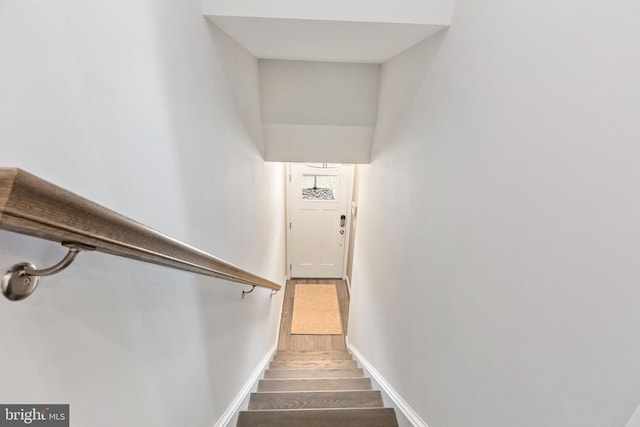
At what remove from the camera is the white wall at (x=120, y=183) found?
44 cm

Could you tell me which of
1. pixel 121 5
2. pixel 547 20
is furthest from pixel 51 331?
pixel 547 20

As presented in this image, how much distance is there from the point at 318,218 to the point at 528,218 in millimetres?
4044

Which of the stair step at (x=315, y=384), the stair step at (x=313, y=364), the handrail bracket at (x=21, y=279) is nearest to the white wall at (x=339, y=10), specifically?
the handrail bracket at (x=21, y=279)

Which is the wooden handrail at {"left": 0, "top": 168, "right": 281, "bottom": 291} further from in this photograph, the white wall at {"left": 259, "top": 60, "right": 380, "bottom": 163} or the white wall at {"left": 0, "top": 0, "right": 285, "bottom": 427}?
the white wall at {"left": 259, "top": 60, "right": 380, "bottom": 163}

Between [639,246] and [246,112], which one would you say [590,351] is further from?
[246,112]

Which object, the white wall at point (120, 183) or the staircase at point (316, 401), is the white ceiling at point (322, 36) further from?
the staircase at point (316, 401)

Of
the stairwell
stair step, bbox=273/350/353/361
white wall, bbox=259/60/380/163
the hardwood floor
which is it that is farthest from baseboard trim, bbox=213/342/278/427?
white wall, bbox=259/60/380/163

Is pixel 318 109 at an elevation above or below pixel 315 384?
above

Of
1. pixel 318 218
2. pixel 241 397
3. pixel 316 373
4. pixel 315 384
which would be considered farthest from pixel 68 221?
pixel 318 218

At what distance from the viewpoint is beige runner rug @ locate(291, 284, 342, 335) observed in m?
4.02

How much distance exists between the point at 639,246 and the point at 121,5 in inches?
43.6

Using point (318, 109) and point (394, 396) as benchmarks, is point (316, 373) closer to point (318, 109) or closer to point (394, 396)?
point (394, 396)

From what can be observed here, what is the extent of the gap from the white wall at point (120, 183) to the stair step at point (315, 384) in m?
0.99

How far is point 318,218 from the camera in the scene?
4723mm
